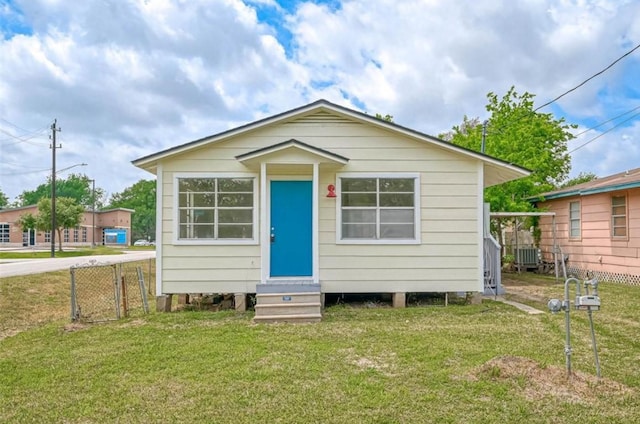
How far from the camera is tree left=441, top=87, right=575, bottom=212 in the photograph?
602 inches

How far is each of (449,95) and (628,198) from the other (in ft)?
36.5

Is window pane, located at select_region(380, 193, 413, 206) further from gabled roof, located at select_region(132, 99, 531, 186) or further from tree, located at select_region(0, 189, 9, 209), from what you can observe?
tree, located at select_region(0, 189, 9, 209)

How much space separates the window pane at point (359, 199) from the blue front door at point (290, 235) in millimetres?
696

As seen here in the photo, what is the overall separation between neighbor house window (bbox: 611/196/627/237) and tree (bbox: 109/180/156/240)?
75.8 meters

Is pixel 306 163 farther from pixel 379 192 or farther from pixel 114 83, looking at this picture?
pixel 114 83

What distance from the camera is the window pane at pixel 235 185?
27.2ft

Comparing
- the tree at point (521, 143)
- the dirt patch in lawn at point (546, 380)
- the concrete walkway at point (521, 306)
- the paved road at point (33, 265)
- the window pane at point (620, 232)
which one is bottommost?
the paved road at point (33, 265)

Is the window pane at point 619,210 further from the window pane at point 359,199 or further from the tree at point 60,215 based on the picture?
the tree at point 60,215

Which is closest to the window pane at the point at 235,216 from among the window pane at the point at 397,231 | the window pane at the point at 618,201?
the window pane at the point at 397,231

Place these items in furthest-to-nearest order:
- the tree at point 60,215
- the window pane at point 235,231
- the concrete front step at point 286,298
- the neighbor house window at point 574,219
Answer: the tree at point 60,215 < the neighbor house window at point 574,219 < the window pane at point 235,231 < the concrete front step at point 286,298

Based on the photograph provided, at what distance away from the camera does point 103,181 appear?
7650cm

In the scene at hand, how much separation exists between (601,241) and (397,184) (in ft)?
24.7

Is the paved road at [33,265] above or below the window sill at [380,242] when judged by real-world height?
below

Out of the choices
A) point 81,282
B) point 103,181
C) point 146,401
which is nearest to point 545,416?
point 146,401
